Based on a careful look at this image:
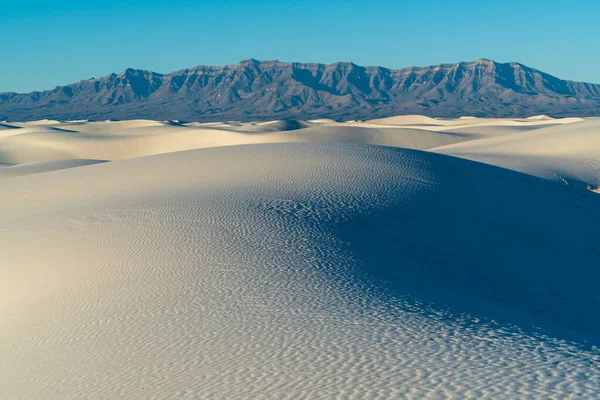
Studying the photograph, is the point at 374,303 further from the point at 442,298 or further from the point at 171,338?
the point at 171,338

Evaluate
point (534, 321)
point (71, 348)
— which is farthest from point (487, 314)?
point (71, 348)

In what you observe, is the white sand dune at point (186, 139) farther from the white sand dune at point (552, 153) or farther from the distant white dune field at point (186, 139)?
the white sand dune at point (552, 153)

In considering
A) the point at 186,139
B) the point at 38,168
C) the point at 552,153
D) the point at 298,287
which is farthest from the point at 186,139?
the point at 298,287

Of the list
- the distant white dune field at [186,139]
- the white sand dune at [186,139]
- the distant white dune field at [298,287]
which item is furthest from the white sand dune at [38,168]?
the distant white dune field at [298,287]

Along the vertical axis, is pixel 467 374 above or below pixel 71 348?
above

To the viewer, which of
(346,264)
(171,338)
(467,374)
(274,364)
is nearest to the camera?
(467,374)

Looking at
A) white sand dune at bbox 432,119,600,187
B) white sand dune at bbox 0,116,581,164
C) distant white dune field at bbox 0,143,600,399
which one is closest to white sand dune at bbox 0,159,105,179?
white sand dune at bbox 0,116,581,164

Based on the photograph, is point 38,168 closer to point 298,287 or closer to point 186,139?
point 186,139
